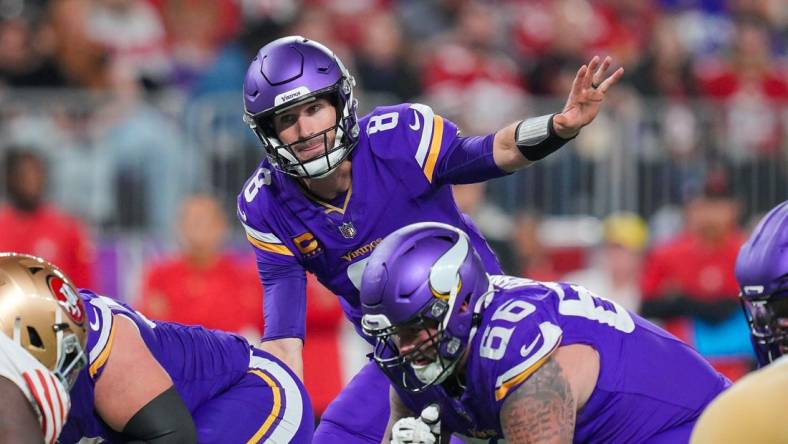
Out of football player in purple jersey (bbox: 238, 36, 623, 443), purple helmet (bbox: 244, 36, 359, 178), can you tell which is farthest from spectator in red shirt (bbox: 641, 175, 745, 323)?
→ purple helmet (bbox: 244, 36, 359, 178)

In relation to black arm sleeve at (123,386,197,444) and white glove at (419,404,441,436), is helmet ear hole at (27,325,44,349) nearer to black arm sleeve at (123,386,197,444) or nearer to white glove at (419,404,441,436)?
black arm sleeve at (123,386,197,444)

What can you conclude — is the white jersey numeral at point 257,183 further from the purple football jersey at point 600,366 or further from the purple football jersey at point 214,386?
the purple football jersey at point 600,366

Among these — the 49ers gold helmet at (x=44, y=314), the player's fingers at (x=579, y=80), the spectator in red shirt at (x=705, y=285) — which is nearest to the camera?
the 49ers gold helmet at (x=44, y=314)

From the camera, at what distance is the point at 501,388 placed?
4598 mm

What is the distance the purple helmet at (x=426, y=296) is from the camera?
15.4 ft

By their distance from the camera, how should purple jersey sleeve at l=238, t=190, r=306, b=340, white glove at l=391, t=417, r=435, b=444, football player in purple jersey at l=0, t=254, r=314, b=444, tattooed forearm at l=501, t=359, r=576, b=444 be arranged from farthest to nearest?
purple jersey sleeve at l=238, t=190, r=306, b=340
white glove at l=391, t=417, r=435, b=444
tattooed forearm at l=501, t=359, r=576, b=444
football player in purple jersey at l=0, t=254, r=314, b=444

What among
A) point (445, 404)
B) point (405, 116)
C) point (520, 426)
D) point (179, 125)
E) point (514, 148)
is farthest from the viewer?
point (179, 125)

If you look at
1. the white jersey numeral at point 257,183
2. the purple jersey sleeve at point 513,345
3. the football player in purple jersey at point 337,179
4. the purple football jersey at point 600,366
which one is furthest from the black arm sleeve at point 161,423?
the white jersey numeral at point 257,183

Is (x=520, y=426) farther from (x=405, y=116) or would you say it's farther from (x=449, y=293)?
(x=405, y=116)

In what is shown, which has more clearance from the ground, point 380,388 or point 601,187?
point 380,388

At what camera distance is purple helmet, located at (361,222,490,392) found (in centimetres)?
470

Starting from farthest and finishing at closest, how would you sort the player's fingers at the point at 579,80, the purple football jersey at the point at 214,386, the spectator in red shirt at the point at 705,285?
the spectator in red shirt at the point at 705,285 < the player's fingers at the point at 579,80 < the purple football jersey at the point at 214,386

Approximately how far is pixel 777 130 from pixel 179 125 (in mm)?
4771

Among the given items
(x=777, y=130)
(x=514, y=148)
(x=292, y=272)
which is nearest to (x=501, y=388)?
(x=514, y=148)
